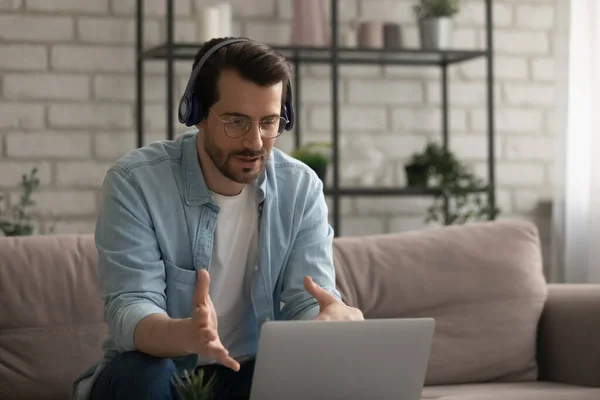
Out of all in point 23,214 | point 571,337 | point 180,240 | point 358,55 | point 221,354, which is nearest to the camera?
point 221,354

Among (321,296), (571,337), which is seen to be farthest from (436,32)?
(321,296)

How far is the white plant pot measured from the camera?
363cm

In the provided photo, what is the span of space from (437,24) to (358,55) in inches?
11.4

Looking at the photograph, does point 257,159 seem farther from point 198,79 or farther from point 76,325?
point 76,325

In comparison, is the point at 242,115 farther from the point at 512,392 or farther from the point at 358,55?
the point at 358,55

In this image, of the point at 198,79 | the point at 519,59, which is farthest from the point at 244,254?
the point at 519,59

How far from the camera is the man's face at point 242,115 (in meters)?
2.07

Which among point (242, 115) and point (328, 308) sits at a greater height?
point (242, 115)

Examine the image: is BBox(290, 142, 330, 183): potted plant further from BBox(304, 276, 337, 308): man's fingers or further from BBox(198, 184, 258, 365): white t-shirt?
BBox(304, 276, 337, 308): man's fingers

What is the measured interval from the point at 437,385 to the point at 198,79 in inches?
41.4

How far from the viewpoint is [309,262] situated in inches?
86.4

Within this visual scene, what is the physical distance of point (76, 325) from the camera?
98.4 inches

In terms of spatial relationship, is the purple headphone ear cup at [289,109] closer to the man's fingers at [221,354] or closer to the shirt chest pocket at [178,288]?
the shirt chest pocket at [178,288]

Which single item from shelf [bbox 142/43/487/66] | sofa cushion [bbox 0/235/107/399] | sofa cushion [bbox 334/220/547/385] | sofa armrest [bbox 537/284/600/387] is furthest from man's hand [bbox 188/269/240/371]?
shelf [bbox 142/43/487/66]
